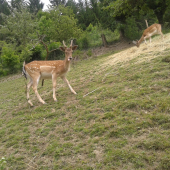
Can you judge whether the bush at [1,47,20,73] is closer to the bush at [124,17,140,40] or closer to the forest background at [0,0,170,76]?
the forest background at [0,0,170,76]

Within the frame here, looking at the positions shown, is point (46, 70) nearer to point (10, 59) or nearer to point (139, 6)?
point (139, 6)

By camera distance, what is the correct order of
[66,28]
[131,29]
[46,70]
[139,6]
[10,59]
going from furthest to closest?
1. [131,29]
2. [10,59]
3. [66,28]
4. [139,6]
5. [46,70]

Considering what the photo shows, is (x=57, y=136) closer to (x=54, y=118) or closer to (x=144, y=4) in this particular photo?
(x=54, y=118)

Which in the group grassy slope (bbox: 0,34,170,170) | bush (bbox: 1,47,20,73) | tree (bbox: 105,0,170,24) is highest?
tree (bbox: 105,0,170,24)

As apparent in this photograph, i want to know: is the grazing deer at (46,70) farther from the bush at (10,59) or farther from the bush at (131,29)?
the bush at (131,29)

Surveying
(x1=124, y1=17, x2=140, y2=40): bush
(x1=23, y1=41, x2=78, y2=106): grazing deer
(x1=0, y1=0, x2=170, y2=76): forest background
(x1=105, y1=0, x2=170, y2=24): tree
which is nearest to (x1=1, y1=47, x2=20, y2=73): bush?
(x1=0, y1=0, x2=170, y2=76): forest background

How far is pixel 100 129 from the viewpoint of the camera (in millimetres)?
3918

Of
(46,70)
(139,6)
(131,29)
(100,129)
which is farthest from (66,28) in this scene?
(100,129)

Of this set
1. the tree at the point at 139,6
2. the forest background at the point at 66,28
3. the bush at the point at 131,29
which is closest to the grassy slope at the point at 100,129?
the tree at the point at 139,6

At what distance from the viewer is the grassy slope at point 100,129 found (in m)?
3.05

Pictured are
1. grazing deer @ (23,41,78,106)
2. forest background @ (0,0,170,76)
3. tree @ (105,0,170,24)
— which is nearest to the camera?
grazing deer @ (23,41,78,106)

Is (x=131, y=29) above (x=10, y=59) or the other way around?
above

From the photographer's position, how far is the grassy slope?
3051mm

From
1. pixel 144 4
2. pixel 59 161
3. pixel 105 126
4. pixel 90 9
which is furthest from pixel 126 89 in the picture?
pixel 90 9
